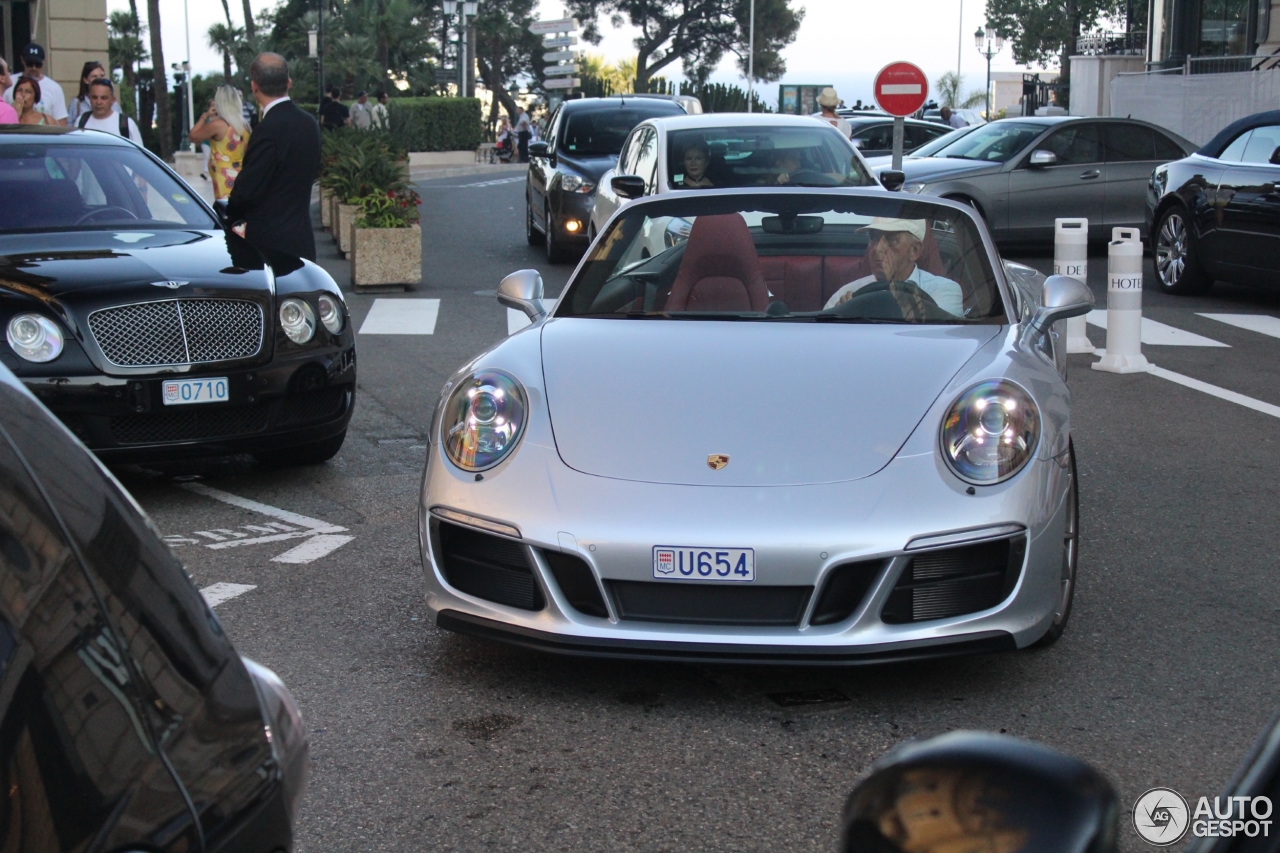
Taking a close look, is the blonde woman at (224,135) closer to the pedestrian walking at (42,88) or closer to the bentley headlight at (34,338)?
the pedestrian walking at (42,88)

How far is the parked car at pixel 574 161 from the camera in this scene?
1560cm

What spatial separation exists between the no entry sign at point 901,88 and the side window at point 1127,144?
84.8 inches

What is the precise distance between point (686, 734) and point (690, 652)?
0.20 m

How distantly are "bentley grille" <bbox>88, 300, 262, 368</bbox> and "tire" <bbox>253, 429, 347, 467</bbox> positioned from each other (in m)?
0.70

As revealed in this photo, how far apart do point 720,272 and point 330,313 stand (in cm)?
219

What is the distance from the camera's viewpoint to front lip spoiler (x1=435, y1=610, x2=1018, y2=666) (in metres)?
Result: 3.99

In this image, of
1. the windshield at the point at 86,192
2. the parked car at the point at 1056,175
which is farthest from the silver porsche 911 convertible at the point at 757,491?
the parked car at the point at 1056,175

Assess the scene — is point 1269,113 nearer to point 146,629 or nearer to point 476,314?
point 476,314

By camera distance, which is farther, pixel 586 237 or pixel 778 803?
pixel 586 237

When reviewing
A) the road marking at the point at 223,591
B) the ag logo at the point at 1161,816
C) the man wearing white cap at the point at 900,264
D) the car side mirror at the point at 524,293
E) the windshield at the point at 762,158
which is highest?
the windshield at the point at 762,158

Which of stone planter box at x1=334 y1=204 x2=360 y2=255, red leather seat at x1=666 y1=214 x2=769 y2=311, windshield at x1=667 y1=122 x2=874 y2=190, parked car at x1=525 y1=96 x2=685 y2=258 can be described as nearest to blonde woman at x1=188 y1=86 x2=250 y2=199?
stone planter box at x1=334 y1=204 x2=360 y2=255

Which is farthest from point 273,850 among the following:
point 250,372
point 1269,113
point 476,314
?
point 1269,113

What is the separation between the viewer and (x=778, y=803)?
139 inches

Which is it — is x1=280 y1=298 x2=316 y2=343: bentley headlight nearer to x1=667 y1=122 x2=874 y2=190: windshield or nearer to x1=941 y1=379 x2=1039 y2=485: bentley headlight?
x1=941 y1=379 x2=1039 y2=485: bentley headlight
